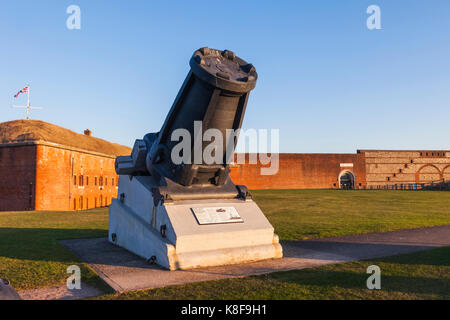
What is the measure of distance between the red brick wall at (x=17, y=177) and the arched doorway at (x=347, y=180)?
39209 millimetres

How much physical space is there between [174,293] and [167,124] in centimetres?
313

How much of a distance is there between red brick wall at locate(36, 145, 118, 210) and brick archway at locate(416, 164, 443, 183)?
145 feet

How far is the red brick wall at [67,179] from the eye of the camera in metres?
22.4

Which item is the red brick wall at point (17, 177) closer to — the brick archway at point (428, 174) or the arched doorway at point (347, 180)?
the arched doorway at point (347, 180)

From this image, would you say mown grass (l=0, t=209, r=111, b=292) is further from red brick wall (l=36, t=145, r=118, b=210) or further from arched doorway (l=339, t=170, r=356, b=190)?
arched doorway (l=339, t=170, r=356, b=190)

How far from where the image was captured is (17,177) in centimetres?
2239

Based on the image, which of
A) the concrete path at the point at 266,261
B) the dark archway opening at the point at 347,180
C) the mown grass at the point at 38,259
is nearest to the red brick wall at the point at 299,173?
the dark archway opening at the point at 347,180

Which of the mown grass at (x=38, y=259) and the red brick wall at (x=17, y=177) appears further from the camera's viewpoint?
the red brick wall at (x=17, y=177)

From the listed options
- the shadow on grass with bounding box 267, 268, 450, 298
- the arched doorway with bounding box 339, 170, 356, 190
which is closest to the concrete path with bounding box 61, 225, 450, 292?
the shadow on grass with bounding box 267, 268, 450, 298

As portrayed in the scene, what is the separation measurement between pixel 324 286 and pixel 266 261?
1604 mm

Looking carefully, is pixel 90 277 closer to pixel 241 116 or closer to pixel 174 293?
pixel 174 293

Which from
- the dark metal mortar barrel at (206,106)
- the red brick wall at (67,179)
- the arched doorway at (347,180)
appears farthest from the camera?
the arched doorway at (347,180)

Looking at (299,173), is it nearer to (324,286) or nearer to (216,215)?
(216,215)
